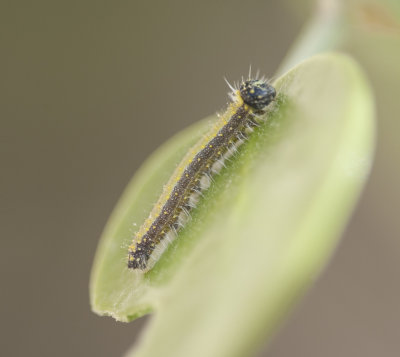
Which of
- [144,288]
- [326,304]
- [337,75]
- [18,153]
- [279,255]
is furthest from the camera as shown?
[18,153]

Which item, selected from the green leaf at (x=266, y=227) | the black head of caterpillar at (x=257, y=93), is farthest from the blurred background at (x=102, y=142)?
the green leaf at (x=266, y=227)

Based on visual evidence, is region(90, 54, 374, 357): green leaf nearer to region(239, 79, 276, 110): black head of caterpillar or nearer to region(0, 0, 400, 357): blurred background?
region(239, 79, 276, 110): black head of caterpillar

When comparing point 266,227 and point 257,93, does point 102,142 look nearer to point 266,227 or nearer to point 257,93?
point 257,93

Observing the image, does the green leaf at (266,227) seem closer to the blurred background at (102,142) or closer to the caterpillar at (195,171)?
the caterpillar at (195,171)

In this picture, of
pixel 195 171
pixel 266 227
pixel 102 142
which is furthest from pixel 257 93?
pixel 102 142

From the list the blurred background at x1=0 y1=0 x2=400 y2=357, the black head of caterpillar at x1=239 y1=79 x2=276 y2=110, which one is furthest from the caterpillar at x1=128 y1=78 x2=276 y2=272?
the blurred background at x1=0 y1=0 x2=400 y2=357

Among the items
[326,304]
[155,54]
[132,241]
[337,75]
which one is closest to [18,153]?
[155,54]

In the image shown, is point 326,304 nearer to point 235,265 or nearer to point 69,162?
point 69,162
